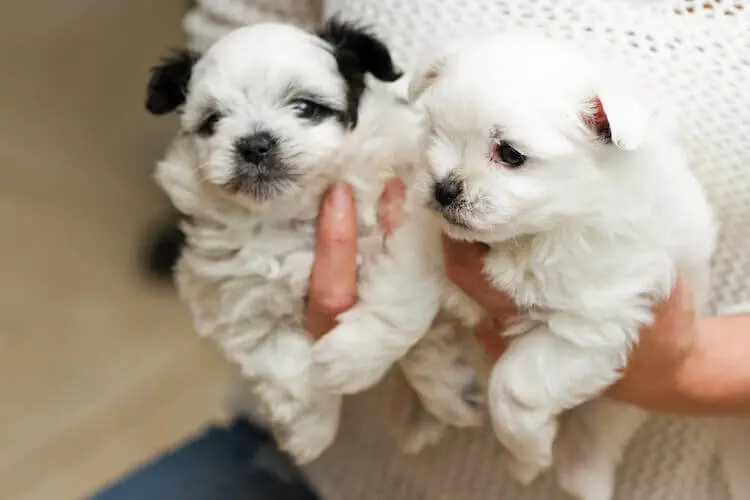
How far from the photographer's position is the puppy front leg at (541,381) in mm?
1085

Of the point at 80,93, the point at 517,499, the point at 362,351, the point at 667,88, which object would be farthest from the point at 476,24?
the point at 80,93

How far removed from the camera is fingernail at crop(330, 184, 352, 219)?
1.24 m

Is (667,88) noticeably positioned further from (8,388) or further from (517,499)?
(8,388)

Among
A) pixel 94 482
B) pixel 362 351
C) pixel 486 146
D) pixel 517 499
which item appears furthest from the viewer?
pixel 94 482

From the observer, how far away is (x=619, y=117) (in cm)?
92

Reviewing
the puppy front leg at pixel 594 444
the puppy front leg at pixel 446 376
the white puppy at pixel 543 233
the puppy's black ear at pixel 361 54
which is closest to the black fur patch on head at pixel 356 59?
the puppy's black ear at pixel 361 54

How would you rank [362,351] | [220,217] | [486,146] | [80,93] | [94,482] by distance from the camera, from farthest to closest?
1. [80,93]
2. [94,482]
3. [220,217]
4. [362,351]
5. [486,146]

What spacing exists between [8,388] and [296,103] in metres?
1.70

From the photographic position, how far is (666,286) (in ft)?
3.51

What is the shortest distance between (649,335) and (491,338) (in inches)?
8.4

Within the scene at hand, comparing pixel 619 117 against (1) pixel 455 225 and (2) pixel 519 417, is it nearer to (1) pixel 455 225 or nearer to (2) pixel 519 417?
(1) pixel 455 225

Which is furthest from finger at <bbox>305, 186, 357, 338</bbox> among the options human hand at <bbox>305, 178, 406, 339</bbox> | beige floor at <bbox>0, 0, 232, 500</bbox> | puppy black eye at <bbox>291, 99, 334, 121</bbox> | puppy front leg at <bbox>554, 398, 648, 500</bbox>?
beige floor at <bbox>0, 0, 232, 500</bbox>

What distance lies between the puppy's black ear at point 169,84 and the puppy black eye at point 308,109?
0.58 feet

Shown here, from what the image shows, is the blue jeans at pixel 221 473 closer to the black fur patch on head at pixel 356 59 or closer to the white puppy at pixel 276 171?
the white puppy at pixel 276 171
